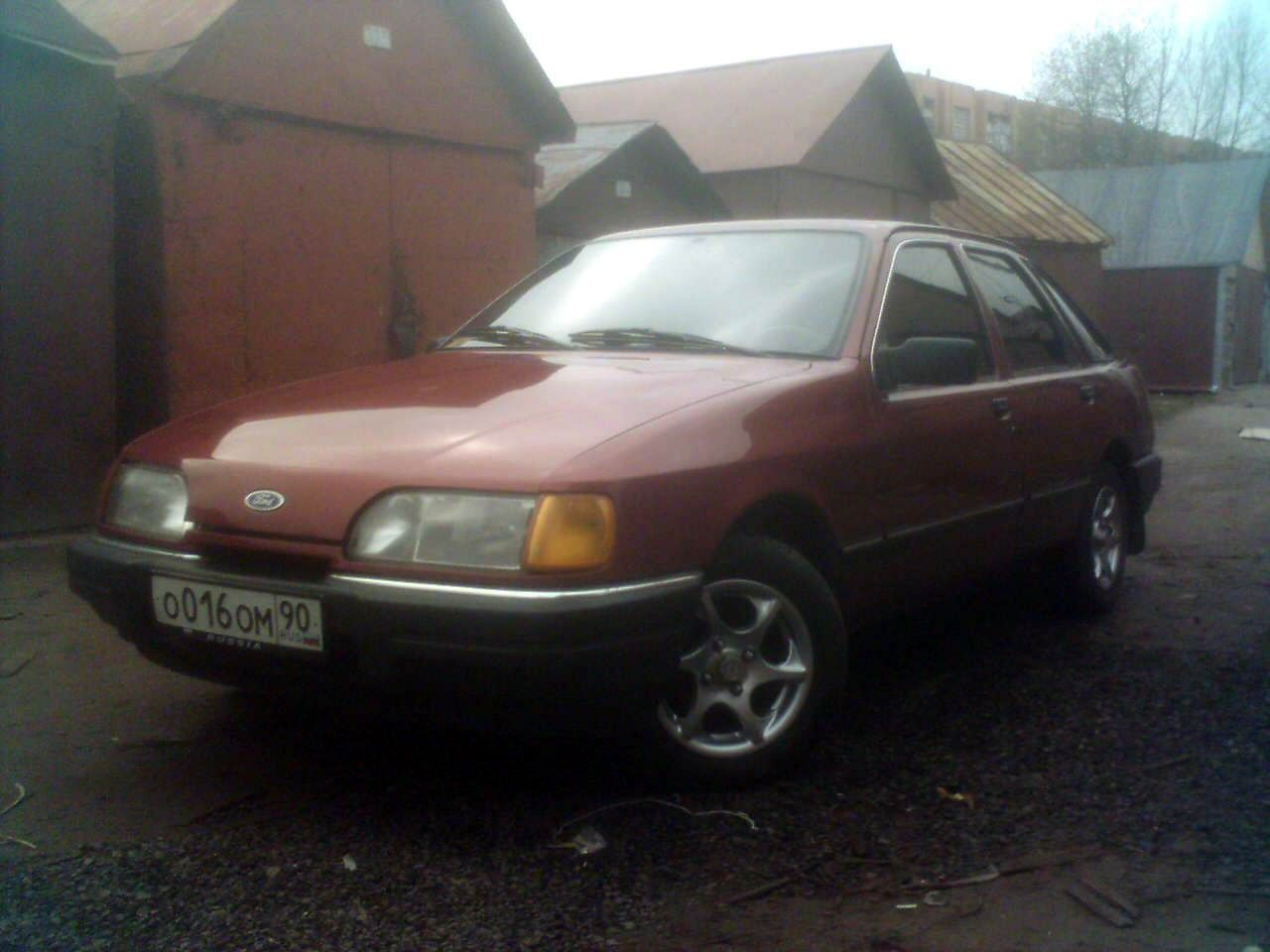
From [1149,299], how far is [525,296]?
88.8 ft

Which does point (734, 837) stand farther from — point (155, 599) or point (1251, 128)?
point (1251, 128)

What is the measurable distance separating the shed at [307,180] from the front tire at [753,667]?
17.9 feet

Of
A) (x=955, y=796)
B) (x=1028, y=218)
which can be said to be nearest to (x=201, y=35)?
(x=955, y=796)

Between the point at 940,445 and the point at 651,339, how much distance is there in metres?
0.95

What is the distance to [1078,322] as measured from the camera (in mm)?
6027

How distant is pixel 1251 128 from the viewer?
42906 millimetres

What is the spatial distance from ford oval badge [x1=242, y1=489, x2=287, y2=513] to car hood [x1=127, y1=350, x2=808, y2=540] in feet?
0.04

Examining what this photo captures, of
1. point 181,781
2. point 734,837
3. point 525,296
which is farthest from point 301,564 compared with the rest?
point 525,296

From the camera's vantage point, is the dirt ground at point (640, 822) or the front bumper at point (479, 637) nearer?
the dirt ground at point (640, 822)

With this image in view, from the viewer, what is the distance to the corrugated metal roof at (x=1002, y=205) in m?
23.8

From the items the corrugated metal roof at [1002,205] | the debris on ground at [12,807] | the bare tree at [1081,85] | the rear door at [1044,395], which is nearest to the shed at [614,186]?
the rear door at [1044,395]

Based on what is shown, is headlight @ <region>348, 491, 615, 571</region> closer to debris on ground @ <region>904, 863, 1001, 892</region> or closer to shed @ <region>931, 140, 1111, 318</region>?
debris on ground @ <region>904, 863, 1001, 892</region>

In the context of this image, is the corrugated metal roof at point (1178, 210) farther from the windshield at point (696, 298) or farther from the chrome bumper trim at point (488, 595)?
the chrome bumper trim at point (488, 595)

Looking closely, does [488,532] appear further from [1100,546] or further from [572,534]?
[1100,546]
